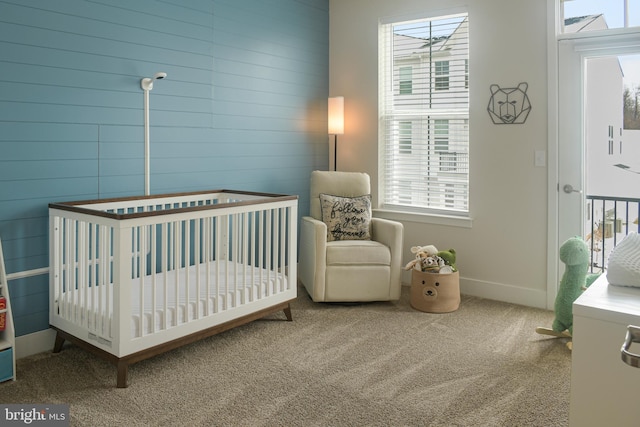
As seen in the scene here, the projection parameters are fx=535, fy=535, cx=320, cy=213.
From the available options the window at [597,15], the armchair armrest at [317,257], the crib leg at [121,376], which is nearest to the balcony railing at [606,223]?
the window at [597,15]

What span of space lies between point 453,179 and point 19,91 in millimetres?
3017

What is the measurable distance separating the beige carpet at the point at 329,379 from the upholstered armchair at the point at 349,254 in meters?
0.34

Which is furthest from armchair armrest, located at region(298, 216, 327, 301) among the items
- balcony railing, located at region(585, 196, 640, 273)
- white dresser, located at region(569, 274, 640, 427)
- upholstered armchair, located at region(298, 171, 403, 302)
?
white dresser, located at region(569, 274, 640, 427)

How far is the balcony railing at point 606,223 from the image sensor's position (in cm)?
350

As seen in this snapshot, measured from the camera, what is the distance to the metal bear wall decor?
3791 millimetres

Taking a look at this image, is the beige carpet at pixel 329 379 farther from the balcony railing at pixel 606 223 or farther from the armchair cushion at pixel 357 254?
the balcony railing at pixel 606 223

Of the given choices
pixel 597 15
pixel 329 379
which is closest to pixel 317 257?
pixel 329 379

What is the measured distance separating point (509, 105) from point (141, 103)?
253 centimetres

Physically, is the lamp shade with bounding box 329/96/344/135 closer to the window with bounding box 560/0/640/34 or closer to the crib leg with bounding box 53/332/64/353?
the window with bounding box 560/0/640/34

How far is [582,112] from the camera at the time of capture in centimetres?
356

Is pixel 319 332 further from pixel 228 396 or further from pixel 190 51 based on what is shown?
pixel 190 51

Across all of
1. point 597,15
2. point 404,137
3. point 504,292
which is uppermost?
point 597,15

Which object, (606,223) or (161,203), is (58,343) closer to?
(161,203)

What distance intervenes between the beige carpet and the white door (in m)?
0.82
